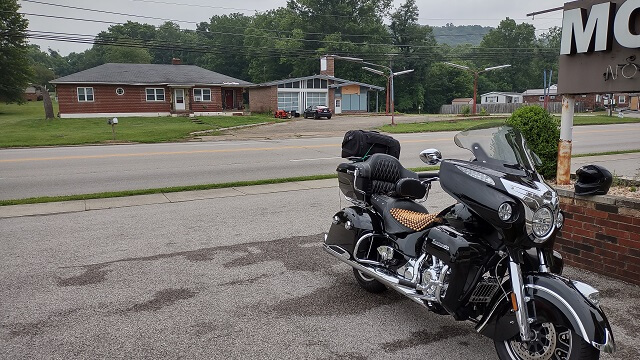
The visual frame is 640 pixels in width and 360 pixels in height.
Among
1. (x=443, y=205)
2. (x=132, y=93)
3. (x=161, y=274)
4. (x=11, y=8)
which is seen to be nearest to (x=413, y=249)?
(x=161, y=274)

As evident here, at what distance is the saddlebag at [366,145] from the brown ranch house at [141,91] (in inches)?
1661

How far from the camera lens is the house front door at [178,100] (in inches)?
1825

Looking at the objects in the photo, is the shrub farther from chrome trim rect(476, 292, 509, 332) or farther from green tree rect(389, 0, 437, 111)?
green tree rect(389, 0, 437, 111)

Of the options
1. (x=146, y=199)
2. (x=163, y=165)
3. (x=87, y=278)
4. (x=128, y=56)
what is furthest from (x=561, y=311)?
(x=128, y=56)

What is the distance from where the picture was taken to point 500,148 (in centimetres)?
354

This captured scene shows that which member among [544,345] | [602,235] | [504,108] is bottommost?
[544,345]

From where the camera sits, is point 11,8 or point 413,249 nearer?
point 413,249

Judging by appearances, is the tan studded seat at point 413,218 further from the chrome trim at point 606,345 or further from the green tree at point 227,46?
the green tree at point 227,46

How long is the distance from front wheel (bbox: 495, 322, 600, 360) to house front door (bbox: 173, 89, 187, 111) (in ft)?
150

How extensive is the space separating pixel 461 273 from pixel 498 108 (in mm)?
68723

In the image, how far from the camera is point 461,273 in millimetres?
3506

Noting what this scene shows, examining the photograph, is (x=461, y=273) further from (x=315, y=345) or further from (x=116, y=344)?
(x=116, y=344)

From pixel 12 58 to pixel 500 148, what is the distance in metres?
62.7

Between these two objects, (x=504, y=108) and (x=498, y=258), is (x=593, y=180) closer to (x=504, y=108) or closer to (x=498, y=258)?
(x=498, y=258)
